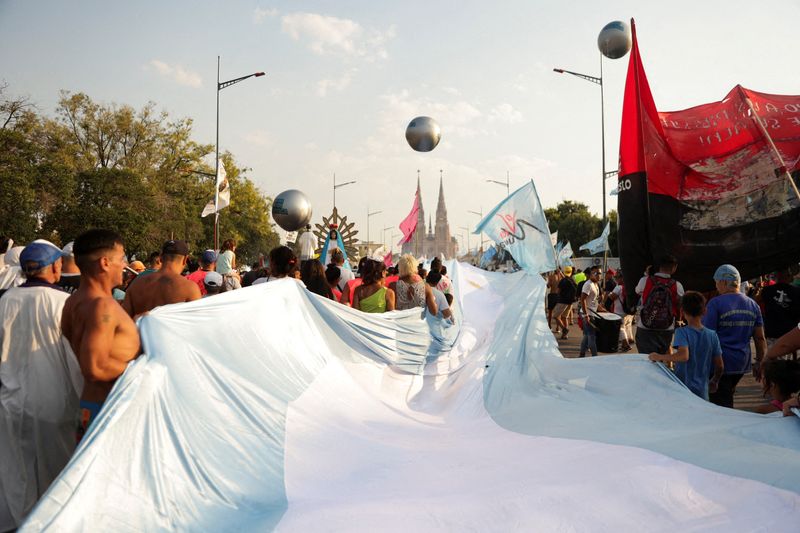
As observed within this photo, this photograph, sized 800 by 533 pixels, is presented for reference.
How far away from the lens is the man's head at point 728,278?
18.8 ft

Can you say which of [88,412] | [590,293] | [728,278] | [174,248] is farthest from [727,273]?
[590,293]

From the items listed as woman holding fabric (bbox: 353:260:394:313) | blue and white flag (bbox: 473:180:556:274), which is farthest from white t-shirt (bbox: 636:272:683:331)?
woman holding fabric (bbox: 353:260:394:313)

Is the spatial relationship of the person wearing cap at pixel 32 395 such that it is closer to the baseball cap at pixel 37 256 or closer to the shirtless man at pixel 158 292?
the baseball cap at pixel 37 256

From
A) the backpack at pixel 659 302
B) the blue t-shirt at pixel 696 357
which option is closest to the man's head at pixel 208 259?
the backpack at pixel 659 302

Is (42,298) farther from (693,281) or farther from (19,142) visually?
(19,142)

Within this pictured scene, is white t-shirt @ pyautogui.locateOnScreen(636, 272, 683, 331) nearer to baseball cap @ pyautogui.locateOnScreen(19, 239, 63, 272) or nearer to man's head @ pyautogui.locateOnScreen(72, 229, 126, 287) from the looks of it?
man's head @ pyautogui.locateOnScreen(72, 229, 126, 287)

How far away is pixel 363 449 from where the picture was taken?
421 centimetres

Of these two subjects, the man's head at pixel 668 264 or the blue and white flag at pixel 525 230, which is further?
the blue and white flag at pixel 525 230

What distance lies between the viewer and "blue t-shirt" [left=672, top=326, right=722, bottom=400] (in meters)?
5.13

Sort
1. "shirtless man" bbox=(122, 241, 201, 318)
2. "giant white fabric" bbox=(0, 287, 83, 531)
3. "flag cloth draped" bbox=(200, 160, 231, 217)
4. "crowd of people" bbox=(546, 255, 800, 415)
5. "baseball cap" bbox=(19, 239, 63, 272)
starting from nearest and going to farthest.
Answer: "giant white fabric" bbox=(0, 287, 83, 531), "baseball cap" bbox=(19, 239, 63, 272), "crowd of people" bbox=(546, 255, 800, 415), "shirtless man" bbox=(122, 241, 201, 318), "flag cloth draped" bbox=(200, 160, 231, 217)

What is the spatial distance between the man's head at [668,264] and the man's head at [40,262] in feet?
19.1

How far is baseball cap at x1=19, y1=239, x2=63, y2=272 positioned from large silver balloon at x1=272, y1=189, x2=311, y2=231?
40.6ft

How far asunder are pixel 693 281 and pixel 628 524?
427 centimetres

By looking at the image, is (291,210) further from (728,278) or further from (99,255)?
(99,255)
